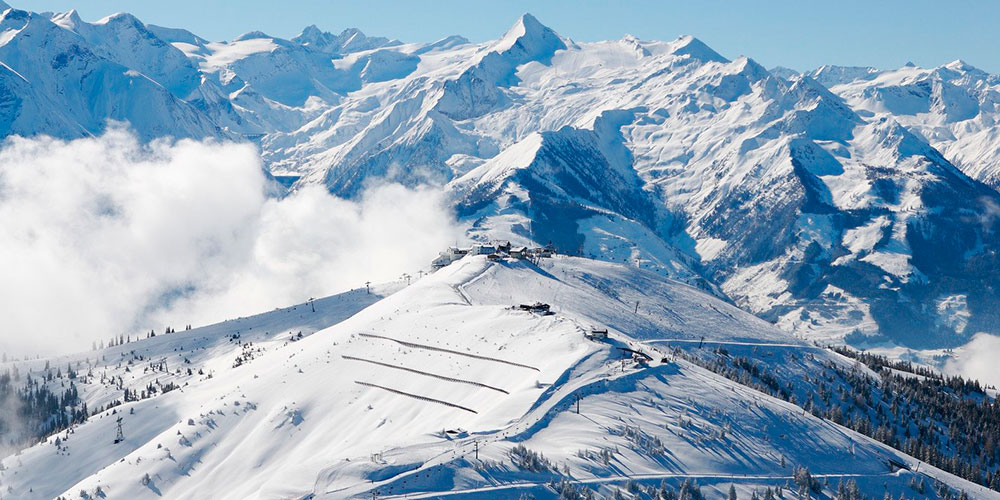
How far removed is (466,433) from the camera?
13000 cm

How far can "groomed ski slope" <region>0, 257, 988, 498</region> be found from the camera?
118 meters

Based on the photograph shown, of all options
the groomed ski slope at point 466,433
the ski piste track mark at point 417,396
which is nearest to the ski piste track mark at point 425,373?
the groomed ski slope at point 466,433

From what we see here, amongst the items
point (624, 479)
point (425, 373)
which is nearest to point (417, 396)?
point (425, 373)

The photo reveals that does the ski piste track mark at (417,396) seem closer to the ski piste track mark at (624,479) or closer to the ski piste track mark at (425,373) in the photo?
the ski piste track mark at (425,373)

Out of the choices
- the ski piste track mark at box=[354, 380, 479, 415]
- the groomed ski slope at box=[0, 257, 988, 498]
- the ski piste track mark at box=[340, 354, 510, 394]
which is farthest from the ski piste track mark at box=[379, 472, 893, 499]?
the ski piste track mark at box=[340, 354, 510, 394]

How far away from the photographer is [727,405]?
157875 mm

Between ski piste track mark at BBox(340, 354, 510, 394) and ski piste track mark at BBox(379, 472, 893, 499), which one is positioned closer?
ski piste track mark at BBox(379, 472, 893, 499)

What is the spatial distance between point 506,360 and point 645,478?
57309 millimetres

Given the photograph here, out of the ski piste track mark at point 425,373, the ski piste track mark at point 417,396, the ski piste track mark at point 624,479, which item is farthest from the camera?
the ski piste track mark at point 425,373

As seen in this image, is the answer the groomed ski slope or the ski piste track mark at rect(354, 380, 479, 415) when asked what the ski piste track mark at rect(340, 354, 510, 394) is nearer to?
the groomed ski slope

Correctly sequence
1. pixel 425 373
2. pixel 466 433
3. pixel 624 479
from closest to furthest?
pixel 624 479 → pixel 466 433 → pixel 425 373

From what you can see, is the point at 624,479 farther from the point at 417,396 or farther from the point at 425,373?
the point at 425,373

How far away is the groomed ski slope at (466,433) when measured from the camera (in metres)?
118

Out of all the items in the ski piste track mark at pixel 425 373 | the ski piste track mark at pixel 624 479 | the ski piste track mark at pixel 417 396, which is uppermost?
the ski piste track mark at pixel 425 373
